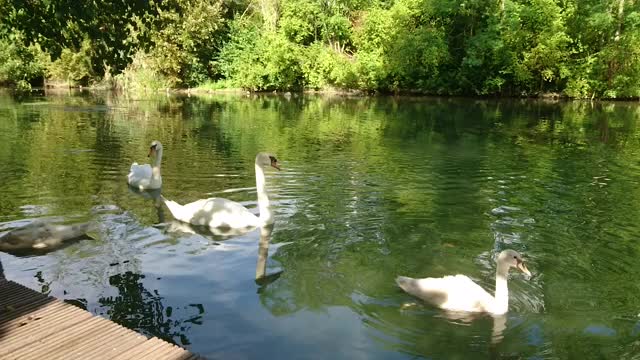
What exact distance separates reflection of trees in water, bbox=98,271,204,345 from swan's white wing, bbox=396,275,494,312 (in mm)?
2778

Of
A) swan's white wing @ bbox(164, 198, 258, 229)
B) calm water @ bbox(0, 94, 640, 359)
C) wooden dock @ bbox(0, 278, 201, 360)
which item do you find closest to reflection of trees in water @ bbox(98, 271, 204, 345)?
calm water @ bbox(0, 94, 640, 359)

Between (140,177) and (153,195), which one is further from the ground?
(140,177)

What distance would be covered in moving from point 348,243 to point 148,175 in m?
6.39

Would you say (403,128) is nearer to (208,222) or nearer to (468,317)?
(208,222)

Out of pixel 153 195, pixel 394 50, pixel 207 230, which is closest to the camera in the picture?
pixel 207 230

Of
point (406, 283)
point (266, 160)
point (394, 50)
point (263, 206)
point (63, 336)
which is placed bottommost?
point (406, 283)

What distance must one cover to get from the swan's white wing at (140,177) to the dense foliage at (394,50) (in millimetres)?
29857

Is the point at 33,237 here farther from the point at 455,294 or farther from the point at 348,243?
the point at 455,294

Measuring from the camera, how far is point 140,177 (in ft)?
46.3

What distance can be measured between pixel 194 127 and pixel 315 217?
707 inches

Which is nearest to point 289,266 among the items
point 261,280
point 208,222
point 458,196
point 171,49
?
point 261,280

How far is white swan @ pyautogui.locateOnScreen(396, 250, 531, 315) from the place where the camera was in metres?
7.04

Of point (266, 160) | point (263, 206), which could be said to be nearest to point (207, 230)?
point (263, 206)

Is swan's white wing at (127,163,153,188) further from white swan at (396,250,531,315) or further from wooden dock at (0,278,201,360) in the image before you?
white swan at (396,250,531,315)
